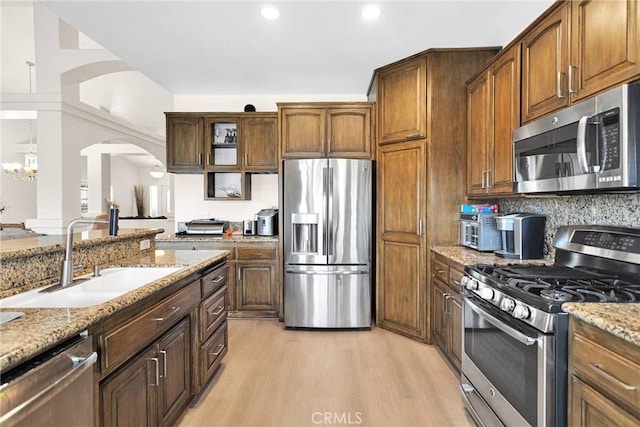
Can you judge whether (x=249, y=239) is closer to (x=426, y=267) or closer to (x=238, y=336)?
(x=238, y=336)

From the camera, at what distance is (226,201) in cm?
455

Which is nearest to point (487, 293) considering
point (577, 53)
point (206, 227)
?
point (577, 53)

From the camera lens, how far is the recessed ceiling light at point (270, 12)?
256cm

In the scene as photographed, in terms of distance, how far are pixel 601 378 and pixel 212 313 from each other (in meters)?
2.11

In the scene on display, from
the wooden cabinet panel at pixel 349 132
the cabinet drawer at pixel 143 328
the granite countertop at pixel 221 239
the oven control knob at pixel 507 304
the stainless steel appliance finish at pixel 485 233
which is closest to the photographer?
the cabinet drawer at pixel 143 328

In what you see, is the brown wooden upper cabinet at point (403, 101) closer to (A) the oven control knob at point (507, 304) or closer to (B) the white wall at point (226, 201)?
(B) the white wall at point (226, 201)

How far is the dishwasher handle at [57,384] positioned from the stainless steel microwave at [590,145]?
84.6 inches

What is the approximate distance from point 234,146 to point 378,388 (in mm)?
3157

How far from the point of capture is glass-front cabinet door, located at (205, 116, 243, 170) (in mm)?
4230

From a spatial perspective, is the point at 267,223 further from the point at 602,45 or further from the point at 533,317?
the point at 602,45

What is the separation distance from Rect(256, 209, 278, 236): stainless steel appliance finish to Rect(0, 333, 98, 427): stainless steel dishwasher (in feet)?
9.74

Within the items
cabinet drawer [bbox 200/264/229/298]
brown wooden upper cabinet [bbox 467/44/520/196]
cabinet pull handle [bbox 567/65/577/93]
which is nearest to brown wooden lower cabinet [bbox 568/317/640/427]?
cabinet pull handle [bbox 567/65/577/93]

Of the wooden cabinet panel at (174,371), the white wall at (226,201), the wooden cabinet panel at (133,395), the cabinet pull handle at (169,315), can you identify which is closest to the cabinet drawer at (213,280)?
the wooden cabinet panel at (174,371)

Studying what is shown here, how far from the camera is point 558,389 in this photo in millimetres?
1353
